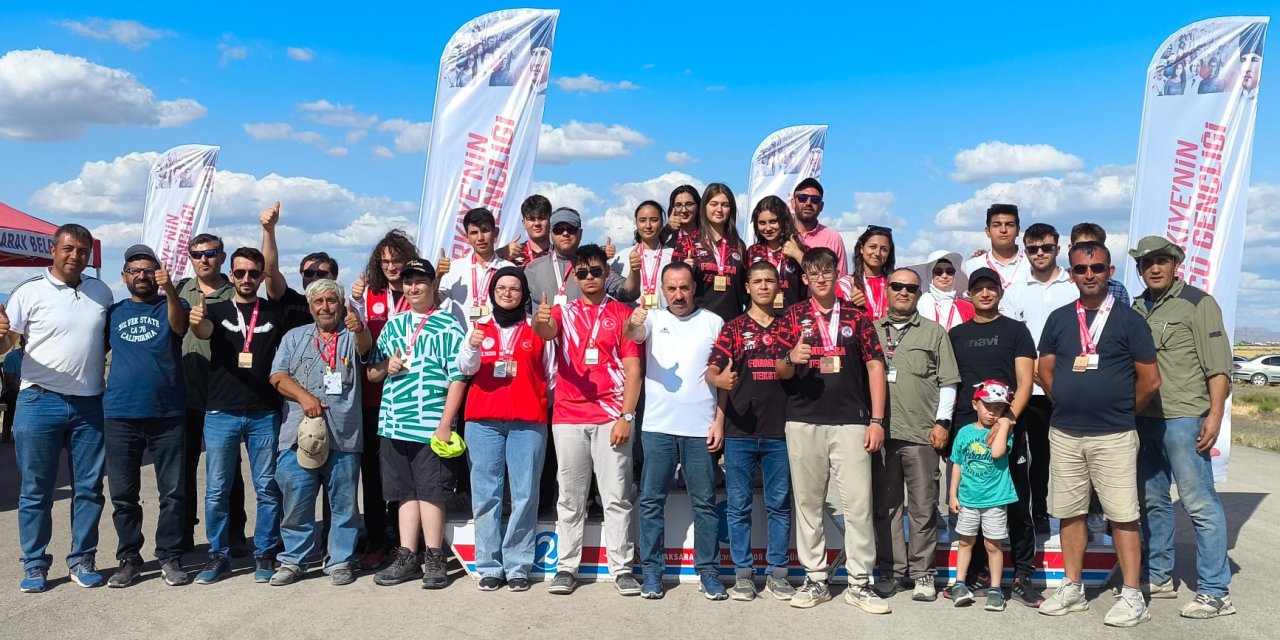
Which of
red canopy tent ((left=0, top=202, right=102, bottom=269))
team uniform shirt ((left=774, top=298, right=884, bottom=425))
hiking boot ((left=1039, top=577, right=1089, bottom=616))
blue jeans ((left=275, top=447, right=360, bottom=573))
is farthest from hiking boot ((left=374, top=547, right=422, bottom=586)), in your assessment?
red canopy tent ((left=0, top=202, right=102, bottom=269))

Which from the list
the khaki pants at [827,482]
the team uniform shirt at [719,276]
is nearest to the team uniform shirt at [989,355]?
the khaki pants at [827,482]

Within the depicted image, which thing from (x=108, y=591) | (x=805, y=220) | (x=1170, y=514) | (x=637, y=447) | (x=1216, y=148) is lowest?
(x=108, y=591)

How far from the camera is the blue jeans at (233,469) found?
5.52 meters

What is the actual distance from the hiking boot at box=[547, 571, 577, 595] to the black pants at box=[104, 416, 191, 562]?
252 centimetres

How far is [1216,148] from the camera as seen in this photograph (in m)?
7.89

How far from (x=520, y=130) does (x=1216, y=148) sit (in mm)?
6619

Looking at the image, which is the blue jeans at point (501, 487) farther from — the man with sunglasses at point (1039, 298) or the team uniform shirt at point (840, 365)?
the man with sunglasses at point (1039, 298)

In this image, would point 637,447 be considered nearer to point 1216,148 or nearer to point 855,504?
point 855,504

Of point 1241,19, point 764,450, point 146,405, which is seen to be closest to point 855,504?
point 764,450

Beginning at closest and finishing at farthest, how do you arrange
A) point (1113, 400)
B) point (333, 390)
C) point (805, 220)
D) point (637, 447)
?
point (1113, 400)
point (333, 390)
point (637, 447)
point (805, 220)

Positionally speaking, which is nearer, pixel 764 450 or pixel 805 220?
pixel 764 450

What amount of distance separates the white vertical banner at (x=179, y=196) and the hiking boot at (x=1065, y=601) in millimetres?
16877

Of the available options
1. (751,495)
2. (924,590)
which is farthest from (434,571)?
(924,590)

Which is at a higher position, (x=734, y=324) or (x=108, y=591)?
(x=734, y=324)
